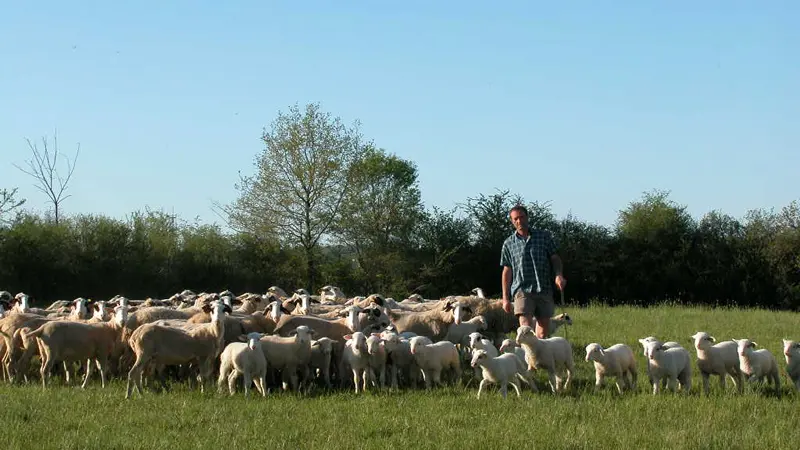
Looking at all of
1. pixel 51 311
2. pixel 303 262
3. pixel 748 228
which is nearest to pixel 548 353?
pixel 51 311

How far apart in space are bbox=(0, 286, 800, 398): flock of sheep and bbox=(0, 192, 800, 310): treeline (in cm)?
2686

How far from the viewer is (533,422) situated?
1061cm

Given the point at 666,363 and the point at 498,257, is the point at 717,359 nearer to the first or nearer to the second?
the point at 666,363

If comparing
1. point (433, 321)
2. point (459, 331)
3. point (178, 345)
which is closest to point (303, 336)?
point (178, 345)

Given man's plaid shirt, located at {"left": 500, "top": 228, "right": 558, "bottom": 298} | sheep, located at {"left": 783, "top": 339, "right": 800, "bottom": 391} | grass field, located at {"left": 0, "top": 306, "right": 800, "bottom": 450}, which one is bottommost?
grass field, located at {"left": 0, "top": 306, "right": 800, "bottom": 450}

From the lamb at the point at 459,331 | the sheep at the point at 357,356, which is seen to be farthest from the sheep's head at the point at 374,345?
the lamb at the point at 459,331

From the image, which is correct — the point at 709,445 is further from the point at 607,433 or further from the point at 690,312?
the point at 690,312

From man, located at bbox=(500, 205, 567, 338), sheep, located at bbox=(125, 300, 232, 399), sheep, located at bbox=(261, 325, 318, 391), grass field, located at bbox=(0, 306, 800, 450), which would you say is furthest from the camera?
man, located at bbox=(500, 205, 567, 338)

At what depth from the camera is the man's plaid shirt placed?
46.7 feet

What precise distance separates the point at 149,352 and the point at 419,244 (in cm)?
3417

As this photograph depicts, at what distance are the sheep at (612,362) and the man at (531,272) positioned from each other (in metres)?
1.29

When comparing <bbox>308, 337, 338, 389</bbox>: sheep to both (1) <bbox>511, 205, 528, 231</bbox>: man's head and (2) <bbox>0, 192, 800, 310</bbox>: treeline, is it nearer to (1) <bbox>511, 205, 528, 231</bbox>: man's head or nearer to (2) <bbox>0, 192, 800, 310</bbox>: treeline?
(1) <bbox>511, 205, 528, 231</bbox>: man's head

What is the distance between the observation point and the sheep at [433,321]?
1700 centimetres

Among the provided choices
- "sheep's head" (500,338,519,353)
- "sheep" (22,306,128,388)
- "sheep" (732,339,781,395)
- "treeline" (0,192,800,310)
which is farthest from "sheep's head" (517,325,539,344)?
"treeline" (0,192,800,310)
